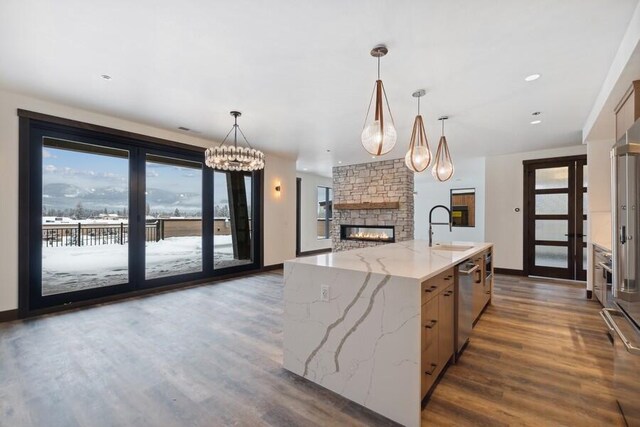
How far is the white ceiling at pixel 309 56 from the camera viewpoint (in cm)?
208

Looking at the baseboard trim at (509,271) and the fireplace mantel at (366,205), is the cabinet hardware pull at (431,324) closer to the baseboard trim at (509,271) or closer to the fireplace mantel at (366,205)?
the fireplace mantel at (366,205)

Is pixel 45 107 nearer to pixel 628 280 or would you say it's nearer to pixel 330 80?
pixel 330 80

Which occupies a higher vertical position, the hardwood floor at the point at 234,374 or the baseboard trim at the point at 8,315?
the baseboard trim at the point at 8,315

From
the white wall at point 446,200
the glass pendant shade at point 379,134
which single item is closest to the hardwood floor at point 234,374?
the glass pendant shade at point 379,134

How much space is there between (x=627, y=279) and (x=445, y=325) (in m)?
1.11

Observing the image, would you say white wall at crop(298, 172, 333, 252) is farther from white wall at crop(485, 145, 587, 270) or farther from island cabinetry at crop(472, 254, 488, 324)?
island cabinetry at crop(472, 254, 488, 324)

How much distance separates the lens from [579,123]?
440 cm

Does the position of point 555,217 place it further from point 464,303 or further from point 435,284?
point 435,284

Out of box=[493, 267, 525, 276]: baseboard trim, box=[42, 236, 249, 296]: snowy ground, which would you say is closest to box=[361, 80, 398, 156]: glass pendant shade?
box=[42, 236, 249, 296]: snowy ground

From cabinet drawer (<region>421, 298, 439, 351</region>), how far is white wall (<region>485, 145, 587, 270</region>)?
211 inches

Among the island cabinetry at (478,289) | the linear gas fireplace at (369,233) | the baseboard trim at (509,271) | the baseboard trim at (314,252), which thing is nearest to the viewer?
the island cabinetry at (478,289)

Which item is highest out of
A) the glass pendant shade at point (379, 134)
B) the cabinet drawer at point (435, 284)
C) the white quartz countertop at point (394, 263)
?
the glass pendant shade at point (379, 134)

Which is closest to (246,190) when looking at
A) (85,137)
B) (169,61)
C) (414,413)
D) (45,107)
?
(85,137)

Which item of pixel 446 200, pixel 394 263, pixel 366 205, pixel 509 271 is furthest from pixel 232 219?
pixel 446 200
